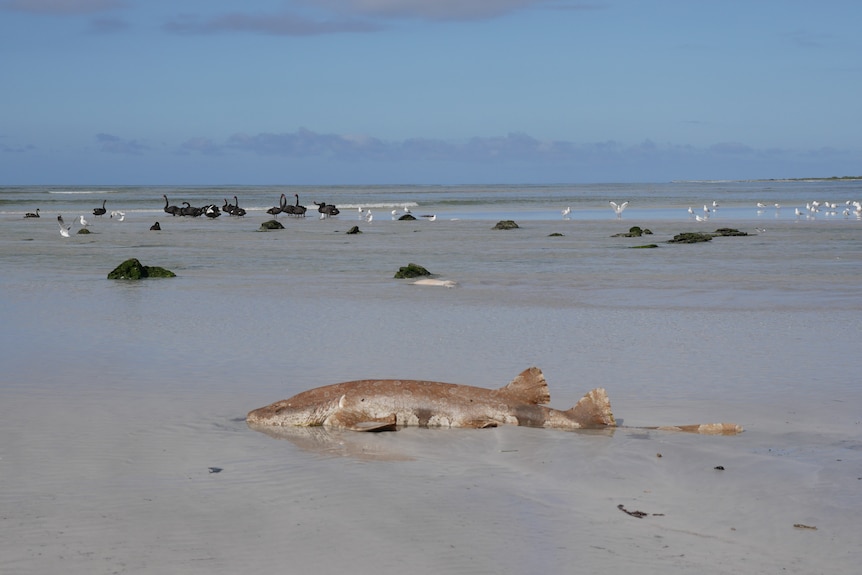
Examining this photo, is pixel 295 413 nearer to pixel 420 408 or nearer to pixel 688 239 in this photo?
pixel 420 408

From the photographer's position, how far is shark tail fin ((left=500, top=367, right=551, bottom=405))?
8.15 metres

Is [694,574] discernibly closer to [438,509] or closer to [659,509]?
[659,509]

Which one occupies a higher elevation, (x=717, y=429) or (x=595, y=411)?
(x=595, y=411)

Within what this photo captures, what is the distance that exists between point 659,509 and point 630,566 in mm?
979

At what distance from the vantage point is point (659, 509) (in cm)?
603

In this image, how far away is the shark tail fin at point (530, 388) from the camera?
321 inches

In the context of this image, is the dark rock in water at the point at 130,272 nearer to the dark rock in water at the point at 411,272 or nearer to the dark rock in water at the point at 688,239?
the dark rock in water at the point at 411,272

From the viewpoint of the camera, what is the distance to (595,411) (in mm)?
7887

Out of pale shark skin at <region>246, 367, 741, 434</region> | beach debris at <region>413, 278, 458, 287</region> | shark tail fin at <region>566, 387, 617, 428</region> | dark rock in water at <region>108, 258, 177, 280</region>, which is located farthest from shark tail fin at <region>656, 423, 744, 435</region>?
dark rock in water at <region>108, 258, 177, 280</region>

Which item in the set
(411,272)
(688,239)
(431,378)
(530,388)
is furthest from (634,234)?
(530,388)

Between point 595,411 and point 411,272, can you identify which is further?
point 411,272

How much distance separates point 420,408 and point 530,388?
897 mm

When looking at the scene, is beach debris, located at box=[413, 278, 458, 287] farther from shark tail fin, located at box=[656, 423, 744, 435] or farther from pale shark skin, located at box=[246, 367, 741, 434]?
shark tail fin, located at box=[656, 423, 744, 435]

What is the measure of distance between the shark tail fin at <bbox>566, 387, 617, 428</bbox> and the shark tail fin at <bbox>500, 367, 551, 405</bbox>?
319mm
